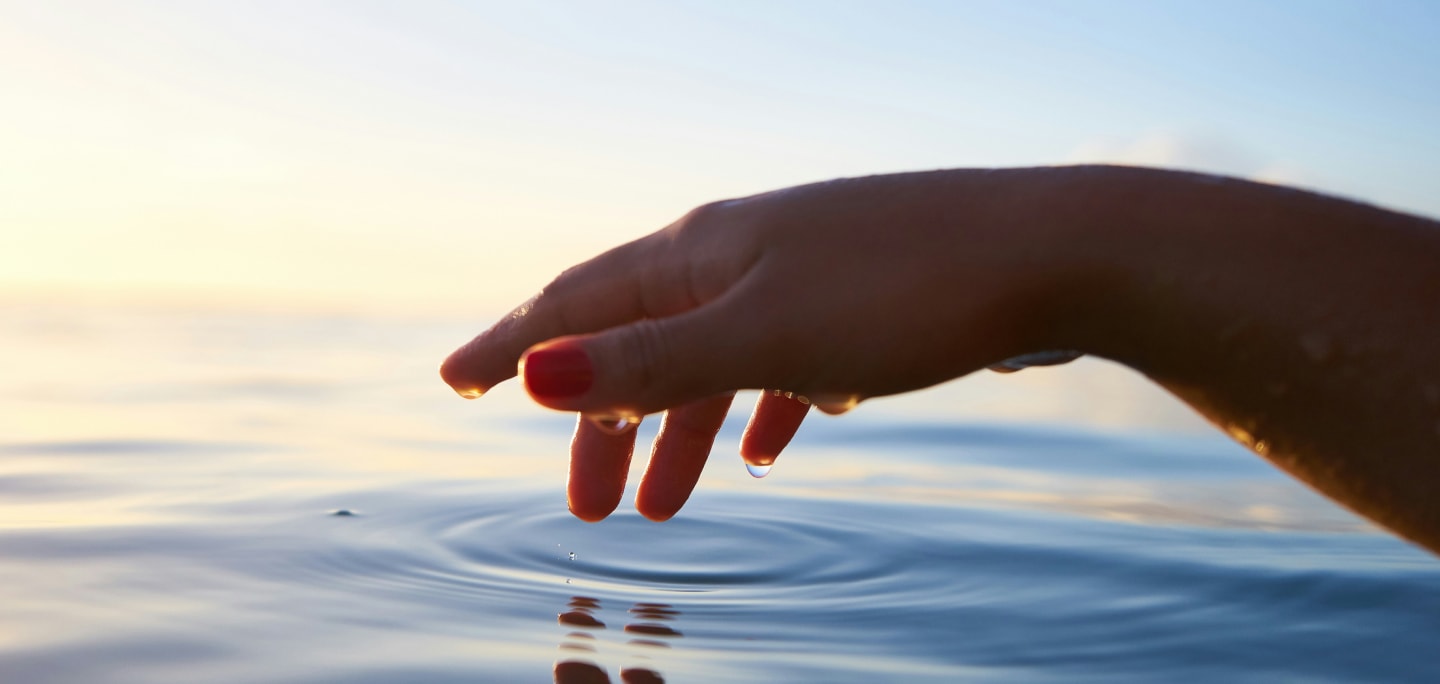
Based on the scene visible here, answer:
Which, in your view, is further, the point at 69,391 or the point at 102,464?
the point at 69,391

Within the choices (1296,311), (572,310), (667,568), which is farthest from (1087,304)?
(667,568)

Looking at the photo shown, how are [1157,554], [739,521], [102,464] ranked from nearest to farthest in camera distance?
[1157,554]
[739,521]
[102,464]

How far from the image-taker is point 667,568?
2.02 meters

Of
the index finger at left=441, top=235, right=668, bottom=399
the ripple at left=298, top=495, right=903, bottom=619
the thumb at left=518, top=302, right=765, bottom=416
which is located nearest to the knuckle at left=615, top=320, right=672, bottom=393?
the thumb at left=518, top=302, right=765, bottom=416

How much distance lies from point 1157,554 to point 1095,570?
281 millimetres

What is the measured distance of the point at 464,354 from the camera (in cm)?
135

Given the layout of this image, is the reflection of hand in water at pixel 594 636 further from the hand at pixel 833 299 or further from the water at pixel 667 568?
the hand at pixel 833 299

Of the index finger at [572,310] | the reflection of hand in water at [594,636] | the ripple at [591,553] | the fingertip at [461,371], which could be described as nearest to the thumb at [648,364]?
the index finger at [572,310]

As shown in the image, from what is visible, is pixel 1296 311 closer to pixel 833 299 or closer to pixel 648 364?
pixel 833 299

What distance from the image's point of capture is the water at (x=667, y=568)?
1.45 metres

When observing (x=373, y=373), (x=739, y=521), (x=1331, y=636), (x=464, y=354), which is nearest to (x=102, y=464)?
(x=739, y=521)

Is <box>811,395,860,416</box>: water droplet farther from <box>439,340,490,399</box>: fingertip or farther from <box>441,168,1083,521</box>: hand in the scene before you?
<box>439,340,490,399</box>: fingertip

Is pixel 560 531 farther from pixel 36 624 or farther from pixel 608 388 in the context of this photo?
pixel 608 388

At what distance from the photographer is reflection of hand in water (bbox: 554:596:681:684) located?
1346mm
